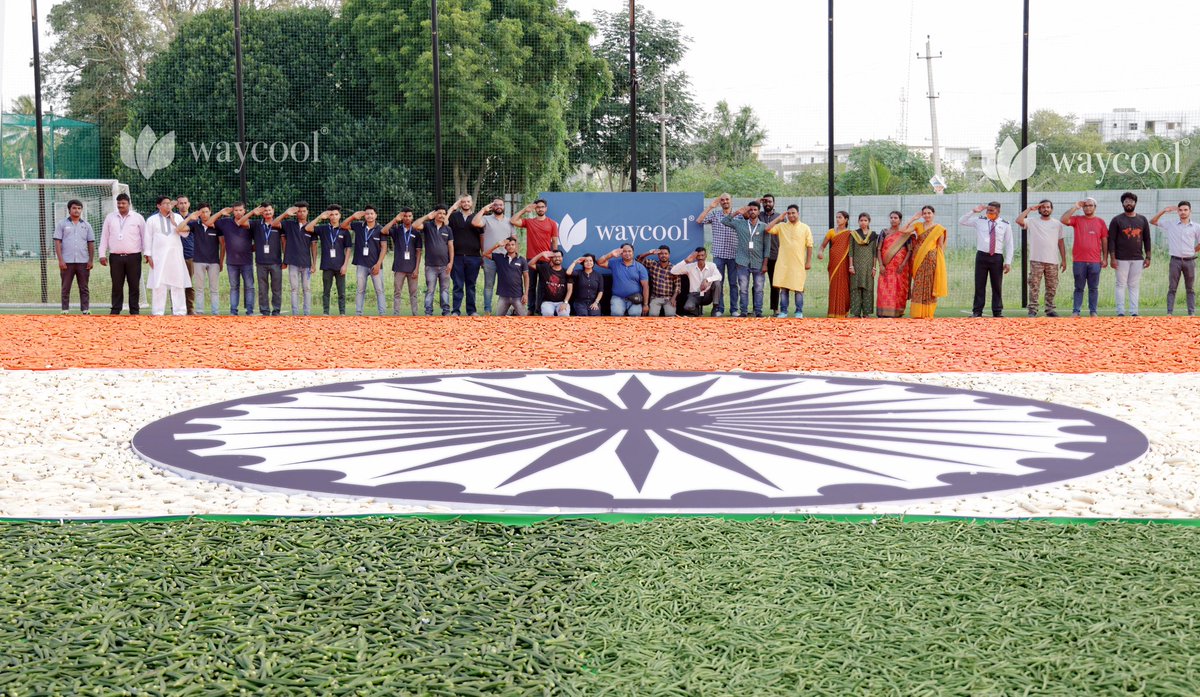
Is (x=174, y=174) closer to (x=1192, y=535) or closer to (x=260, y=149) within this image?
(x=260, y=149)

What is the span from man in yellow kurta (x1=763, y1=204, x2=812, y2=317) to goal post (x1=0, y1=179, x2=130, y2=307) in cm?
870

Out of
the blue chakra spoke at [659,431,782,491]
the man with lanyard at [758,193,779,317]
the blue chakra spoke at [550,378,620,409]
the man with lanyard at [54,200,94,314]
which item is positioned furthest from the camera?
the man with lanyard at [54,200,94,314]

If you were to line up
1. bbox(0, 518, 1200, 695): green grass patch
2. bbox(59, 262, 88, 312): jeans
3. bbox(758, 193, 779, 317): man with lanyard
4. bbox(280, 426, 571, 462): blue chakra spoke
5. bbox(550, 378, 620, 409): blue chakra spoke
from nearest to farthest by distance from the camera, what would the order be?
bbox(0, 518, 1200, 695): green grass patch, bbox(280, 426, 571, 462): blue chakra spoke, bbox(550, 378, 620, 409): blue chakra spoke, bbox(758, 193, 779, 317): man with lanyard, bbox(59, 262, 88, 312): jeans

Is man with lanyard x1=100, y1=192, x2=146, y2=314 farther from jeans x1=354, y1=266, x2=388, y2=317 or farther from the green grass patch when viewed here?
the green grass patch

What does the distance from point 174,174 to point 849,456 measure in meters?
13.3

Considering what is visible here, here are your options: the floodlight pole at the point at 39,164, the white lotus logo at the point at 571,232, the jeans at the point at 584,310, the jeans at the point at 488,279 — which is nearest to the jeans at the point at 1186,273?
the jeans at the point at 584,310

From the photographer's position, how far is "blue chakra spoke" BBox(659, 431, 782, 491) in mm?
4934

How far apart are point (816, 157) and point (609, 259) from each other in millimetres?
3840

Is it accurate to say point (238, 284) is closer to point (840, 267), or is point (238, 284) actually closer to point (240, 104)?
point (240, 104)

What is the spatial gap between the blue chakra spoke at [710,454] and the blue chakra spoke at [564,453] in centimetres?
33

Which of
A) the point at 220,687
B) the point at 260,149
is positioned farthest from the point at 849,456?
the point at 260,149

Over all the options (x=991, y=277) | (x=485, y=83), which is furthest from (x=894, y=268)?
(x=485, y=83)

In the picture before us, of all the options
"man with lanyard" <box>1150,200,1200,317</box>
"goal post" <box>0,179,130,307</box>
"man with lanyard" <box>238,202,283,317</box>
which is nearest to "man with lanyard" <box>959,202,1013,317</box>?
"man with lanyard" <box>1150,200,1200,317</box>

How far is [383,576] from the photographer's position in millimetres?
3568
